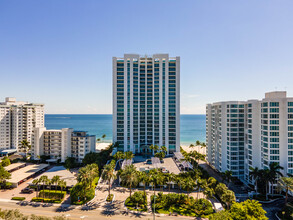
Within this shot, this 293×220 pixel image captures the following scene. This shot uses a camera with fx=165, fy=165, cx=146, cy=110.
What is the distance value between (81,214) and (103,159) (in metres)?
31.7

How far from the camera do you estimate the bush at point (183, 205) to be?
140 ft

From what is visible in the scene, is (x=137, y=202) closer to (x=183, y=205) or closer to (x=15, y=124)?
(x=183, y=205)

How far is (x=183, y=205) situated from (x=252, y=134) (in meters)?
38.1

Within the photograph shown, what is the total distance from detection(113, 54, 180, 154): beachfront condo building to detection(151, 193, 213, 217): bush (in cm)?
4499

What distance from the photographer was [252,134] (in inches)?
2451

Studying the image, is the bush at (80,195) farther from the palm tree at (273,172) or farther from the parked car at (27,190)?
the palm tree at (273,172)

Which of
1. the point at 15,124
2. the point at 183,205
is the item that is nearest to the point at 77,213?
the point at 183,205

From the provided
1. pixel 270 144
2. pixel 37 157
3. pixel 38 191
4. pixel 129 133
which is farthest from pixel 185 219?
pixel 37 157

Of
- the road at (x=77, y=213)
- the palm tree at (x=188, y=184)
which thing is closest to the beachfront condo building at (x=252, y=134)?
the palm tree at (x=188, y=184)

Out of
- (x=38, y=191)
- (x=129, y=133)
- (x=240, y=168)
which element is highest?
(x=129, y=133)

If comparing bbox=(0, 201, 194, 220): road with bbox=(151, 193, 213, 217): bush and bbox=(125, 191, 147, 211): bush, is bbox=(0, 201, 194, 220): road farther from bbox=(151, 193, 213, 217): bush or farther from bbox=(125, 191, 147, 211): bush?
bbox=(125, 191, 147, 211): bush

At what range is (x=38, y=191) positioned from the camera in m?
55.5

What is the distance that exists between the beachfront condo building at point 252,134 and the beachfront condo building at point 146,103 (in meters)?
23.0

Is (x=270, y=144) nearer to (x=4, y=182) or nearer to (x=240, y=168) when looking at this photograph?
(x=240, y=168)
